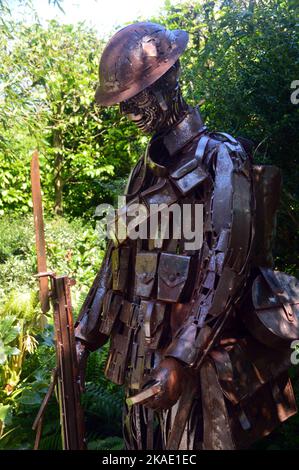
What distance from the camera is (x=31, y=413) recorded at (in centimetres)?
496

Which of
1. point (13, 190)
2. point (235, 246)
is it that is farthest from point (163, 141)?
point (13, 190)

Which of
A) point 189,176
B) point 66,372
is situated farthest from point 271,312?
point 66,372

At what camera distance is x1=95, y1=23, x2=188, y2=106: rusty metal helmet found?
2.31m

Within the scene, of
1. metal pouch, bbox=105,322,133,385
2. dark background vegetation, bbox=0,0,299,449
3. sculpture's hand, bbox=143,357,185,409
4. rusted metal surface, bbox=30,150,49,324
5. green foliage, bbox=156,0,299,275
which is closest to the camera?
sculpture's hand, bbox=143,357,185,409

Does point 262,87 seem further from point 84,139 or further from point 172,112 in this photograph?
point 84,139

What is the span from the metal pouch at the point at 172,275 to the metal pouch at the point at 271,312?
0.32 m

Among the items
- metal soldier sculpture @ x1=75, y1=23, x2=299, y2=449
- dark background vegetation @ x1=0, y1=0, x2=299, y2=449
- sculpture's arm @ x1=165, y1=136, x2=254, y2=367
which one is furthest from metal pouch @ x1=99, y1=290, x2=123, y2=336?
dark background vegetation @ x1=0, y1=0, x2=299, y2=449

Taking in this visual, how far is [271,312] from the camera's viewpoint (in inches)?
90.4

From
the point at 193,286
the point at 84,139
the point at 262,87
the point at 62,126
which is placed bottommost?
the point at 193,286

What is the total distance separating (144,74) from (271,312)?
1.18m

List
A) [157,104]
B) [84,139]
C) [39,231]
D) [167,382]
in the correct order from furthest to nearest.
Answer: [84,139] → [157,104] → [39,231] → [167,382]

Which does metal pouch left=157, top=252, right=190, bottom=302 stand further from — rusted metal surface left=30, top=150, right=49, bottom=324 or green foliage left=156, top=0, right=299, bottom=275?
green foliage left=156, top=0, right=299, bottom=275
